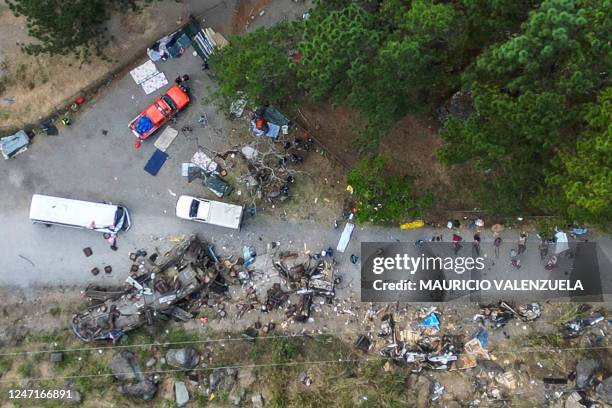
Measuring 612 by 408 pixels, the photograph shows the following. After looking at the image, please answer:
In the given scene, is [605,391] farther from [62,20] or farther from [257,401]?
[62,20]

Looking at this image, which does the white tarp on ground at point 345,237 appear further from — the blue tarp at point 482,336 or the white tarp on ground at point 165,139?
the white tarp on ground at point 165,139

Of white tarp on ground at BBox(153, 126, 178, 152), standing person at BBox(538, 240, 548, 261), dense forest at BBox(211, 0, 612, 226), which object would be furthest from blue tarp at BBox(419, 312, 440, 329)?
white tarp on ground at BBox(153, 126, 178, 152)

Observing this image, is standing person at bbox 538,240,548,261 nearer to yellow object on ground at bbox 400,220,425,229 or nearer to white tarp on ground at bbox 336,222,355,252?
Answer: yellow object on ground at bbox 400,220,425,229

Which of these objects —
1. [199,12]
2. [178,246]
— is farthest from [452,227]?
[199,12]

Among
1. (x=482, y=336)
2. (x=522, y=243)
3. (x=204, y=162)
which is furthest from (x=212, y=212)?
(x=522, y=243)

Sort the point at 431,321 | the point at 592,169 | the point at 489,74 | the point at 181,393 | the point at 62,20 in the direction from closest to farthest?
the point at 592,169, the point at 489,74, the point at 62,20, the point at 181,393, the point at 431,321

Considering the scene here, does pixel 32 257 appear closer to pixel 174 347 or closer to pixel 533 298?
pixel 174 347
